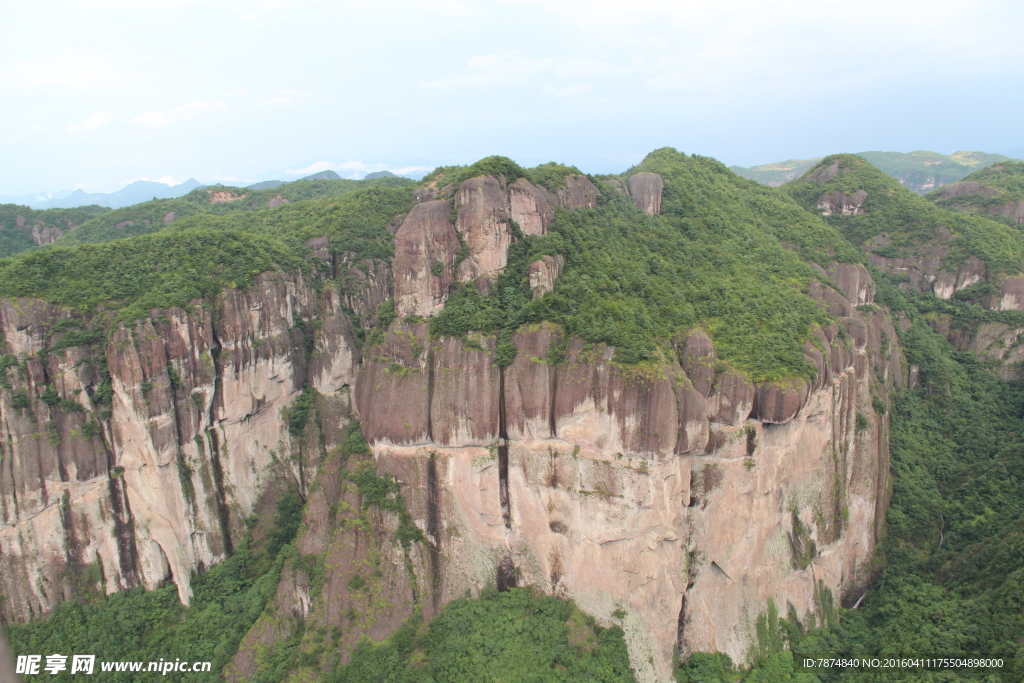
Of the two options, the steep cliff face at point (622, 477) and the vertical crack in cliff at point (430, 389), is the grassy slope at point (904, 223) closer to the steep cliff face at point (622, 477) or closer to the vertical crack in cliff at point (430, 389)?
the steep cliff face at point (622, 477)

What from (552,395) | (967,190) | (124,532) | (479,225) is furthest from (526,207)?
(967,190)

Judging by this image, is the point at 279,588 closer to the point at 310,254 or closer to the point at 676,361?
the point at 310,254

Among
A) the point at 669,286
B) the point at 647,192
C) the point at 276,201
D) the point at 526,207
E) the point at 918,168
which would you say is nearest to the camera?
the point at 526,207

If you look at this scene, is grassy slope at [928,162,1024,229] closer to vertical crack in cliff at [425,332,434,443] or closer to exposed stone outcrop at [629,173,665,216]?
exposed stone outcrop at [629,173,665,216]

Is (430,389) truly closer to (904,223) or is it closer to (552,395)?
(552,395)

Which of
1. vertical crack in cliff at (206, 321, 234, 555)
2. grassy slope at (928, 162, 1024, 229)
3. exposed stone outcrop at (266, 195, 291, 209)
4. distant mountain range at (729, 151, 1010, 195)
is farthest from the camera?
distant mountain range at (729, 151, 1010, 195)

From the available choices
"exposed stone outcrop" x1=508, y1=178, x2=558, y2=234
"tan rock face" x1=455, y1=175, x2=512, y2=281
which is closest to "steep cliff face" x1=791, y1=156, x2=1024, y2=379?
"exposed stone outcrop" x1=508, y1=178, x2=558, y2=234
